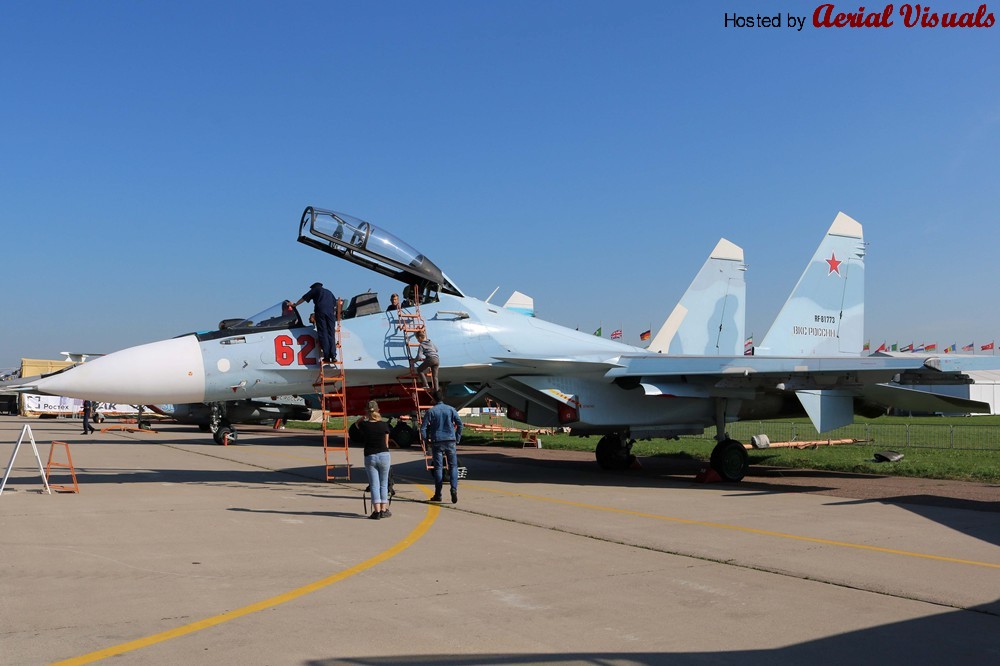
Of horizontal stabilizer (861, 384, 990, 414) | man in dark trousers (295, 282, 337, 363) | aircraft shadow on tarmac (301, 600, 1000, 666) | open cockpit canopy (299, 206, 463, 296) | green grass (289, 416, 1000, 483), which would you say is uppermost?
open cockpit canopy (299, 206, 463, 296)

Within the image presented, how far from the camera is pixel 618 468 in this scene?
51.1 ft

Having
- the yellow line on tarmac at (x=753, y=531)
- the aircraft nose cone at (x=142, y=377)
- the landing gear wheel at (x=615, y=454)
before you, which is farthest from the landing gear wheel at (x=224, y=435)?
the yellow line on tarmac at (x=753, y=531)

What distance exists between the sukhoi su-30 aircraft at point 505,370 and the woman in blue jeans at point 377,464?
9.33 ft

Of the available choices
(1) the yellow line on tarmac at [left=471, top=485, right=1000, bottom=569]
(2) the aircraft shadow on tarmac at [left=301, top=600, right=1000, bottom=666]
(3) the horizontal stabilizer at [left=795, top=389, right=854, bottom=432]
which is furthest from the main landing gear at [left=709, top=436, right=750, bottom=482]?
(2) the aircraft shadow on tarmac at [left=301, top=600, right=1000, bottom=666]

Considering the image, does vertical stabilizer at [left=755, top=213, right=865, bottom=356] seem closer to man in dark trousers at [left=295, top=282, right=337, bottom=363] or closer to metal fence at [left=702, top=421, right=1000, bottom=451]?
metal fence at [left=702, top=421, right=1000, bottom=451]

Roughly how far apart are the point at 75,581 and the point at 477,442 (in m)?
19.9

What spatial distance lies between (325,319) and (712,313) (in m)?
10.9

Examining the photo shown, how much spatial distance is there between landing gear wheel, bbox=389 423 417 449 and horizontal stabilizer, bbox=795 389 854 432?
39.4ft

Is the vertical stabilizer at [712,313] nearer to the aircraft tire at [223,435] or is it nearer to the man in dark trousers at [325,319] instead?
the man in dark trousers at [325,319]

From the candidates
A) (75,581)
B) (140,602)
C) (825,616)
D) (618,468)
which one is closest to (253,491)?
(75,581)

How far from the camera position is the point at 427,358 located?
36.8 feet

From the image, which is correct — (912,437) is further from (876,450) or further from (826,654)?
(826,654)

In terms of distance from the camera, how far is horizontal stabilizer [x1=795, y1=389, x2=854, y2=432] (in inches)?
550

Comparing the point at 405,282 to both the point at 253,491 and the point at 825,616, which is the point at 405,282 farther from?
the point at 825,616
